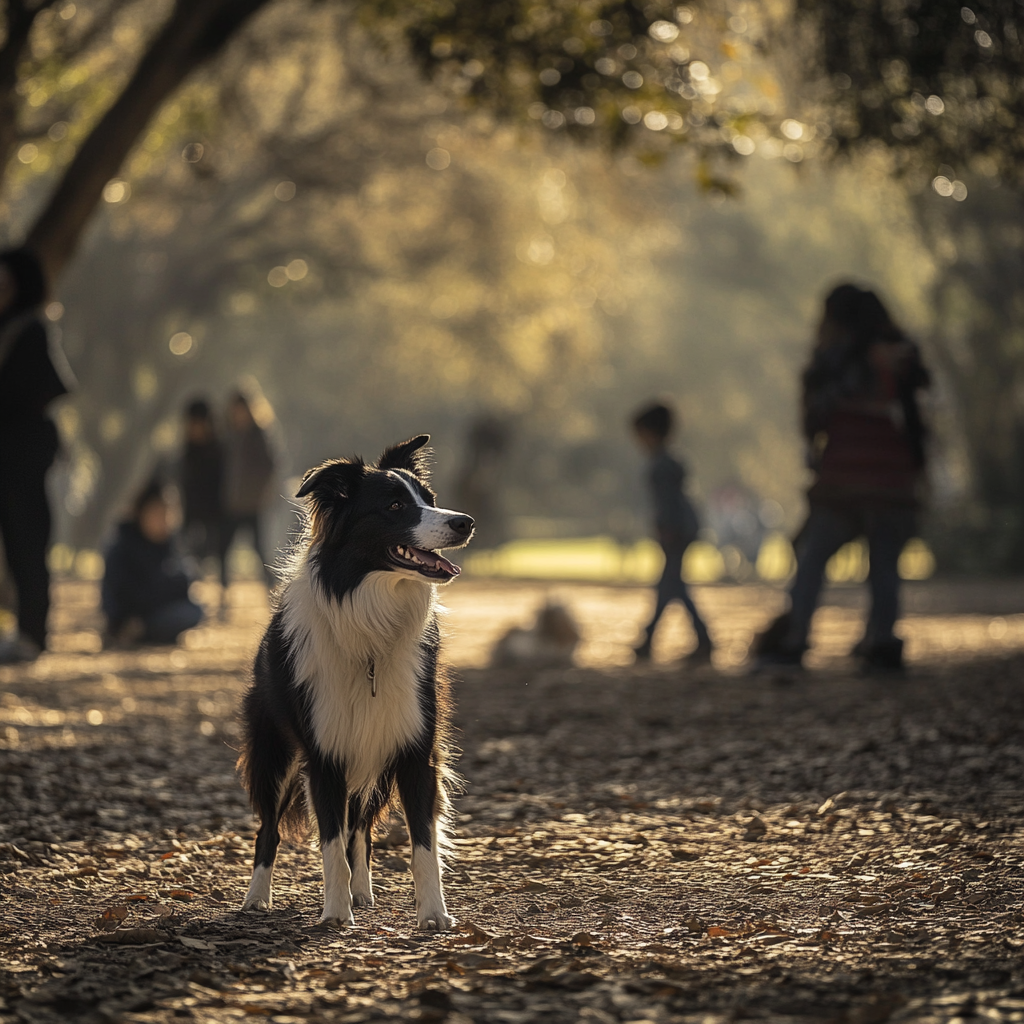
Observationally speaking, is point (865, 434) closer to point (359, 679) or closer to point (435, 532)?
point (435, 532)

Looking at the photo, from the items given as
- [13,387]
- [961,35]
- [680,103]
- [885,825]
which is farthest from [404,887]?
[961,35]

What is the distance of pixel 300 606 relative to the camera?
5250 millimetres

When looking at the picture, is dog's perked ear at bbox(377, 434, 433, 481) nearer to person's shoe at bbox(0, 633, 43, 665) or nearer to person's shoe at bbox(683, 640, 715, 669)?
person's shoe at bbox(0, 633, 43, 665)

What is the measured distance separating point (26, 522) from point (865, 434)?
5855 mm

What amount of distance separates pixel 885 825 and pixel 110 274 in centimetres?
2857

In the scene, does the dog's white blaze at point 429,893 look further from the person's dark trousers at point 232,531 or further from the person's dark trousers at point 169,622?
the person's dark trousers at point 232,531

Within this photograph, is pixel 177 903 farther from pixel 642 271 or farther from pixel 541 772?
pixel 642 271

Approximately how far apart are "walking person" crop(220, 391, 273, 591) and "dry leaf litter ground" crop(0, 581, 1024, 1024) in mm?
5455

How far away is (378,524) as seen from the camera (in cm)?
508

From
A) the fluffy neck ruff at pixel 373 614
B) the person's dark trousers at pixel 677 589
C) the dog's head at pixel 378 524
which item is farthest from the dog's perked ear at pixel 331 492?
the person's dark trousers at pixel 677 589

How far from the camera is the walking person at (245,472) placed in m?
16.4

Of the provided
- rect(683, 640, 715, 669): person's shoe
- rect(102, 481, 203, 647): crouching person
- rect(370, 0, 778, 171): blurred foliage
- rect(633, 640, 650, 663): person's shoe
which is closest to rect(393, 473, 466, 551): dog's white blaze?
rect(370, 0, 778, 171): blurred foliage

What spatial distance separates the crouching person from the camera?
44.3ft

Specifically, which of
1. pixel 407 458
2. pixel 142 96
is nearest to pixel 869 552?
pixel 407 458
